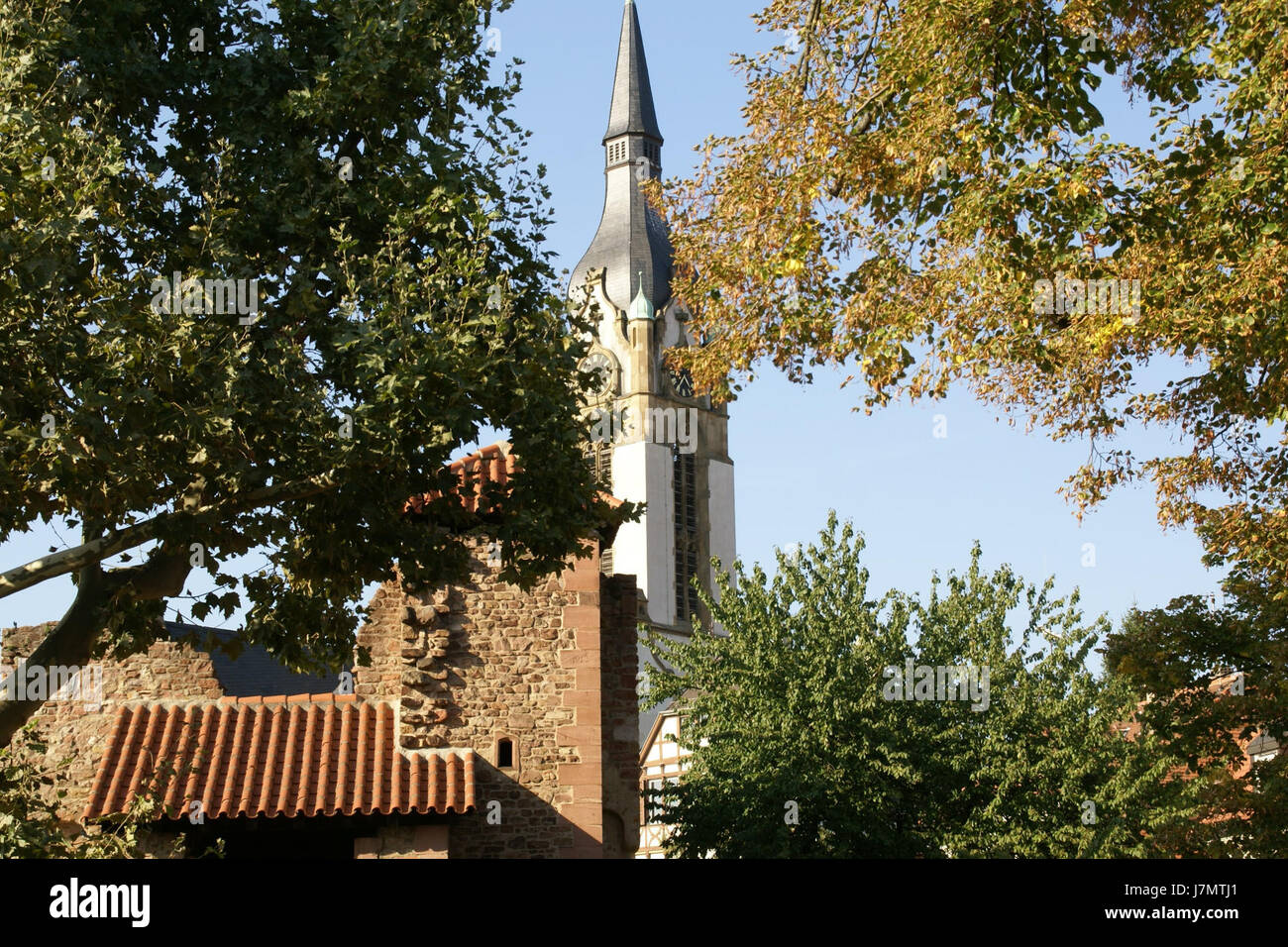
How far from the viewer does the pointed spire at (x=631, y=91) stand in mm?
79000

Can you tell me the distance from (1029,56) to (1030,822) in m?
17.8

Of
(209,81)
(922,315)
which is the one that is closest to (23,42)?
(209,81)

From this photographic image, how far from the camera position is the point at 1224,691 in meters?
15.3

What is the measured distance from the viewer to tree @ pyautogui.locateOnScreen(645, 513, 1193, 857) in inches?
961

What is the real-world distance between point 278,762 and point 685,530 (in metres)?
58.5

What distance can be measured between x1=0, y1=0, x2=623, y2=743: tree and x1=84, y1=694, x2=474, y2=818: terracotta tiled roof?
4.04 meters

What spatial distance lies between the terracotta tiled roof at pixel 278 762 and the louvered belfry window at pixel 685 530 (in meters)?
56.2

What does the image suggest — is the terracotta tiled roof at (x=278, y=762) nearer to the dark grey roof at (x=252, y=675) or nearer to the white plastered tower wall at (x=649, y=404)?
the dark grey roof at (x=252, y=675)

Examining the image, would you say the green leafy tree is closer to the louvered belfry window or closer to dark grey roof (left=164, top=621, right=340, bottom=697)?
dark grey roof (left=164, top=621, right=340, bottom=697)

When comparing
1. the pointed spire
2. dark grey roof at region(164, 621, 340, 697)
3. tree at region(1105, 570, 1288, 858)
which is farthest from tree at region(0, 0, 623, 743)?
the pointed spire

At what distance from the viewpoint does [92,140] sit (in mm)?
10094

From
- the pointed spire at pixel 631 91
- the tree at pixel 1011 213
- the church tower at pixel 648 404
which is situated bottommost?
the tree at pixel 1011 213

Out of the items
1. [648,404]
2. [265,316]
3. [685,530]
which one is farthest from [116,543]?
[685,530]

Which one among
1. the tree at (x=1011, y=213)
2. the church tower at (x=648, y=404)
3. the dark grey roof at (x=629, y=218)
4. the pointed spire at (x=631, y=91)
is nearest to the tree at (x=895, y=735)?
the tree at (x=1011, y=213)
